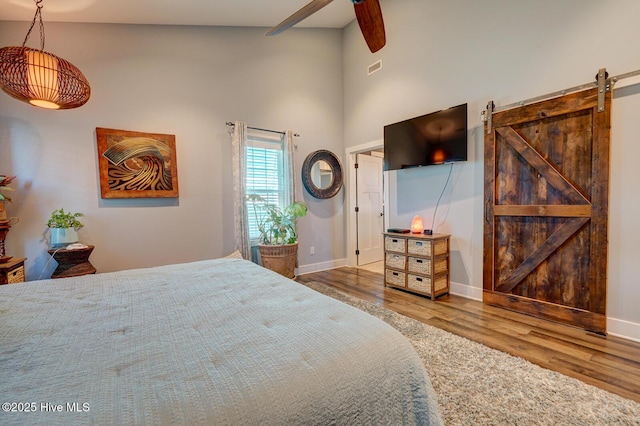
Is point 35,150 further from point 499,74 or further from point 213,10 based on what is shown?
point 499,74

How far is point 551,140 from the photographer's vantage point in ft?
9.02

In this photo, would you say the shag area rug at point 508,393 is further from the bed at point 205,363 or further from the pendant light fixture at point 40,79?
the pendant light fixture at point 40,79

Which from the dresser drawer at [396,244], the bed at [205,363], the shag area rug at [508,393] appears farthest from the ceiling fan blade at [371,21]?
the shag area rug at [508,393]

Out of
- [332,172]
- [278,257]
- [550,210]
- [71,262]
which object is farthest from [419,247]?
[71,262]

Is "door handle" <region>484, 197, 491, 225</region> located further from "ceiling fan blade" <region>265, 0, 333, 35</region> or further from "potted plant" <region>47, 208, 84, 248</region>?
"potted plant" <region>47, 208, 84, 248</region>

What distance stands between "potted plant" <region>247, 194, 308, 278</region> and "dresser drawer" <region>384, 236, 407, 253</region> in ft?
4.19

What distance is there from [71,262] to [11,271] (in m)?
0.44

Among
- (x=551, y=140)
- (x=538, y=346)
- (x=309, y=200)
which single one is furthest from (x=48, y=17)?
(x=538, y=346)

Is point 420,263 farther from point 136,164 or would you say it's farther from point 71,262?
point 71,262

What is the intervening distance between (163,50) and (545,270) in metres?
5.06

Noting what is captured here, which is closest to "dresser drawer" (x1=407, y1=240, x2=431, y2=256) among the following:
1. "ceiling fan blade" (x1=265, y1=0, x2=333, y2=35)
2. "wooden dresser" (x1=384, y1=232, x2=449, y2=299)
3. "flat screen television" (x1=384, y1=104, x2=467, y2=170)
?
"wooden dresser" (x1=384, y1=232, x2=449, y2=299)

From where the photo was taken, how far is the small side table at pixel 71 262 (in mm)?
2850

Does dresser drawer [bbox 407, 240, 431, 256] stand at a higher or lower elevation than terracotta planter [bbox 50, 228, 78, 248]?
lower

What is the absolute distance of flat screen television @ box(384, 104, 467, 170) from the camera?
3.29m
